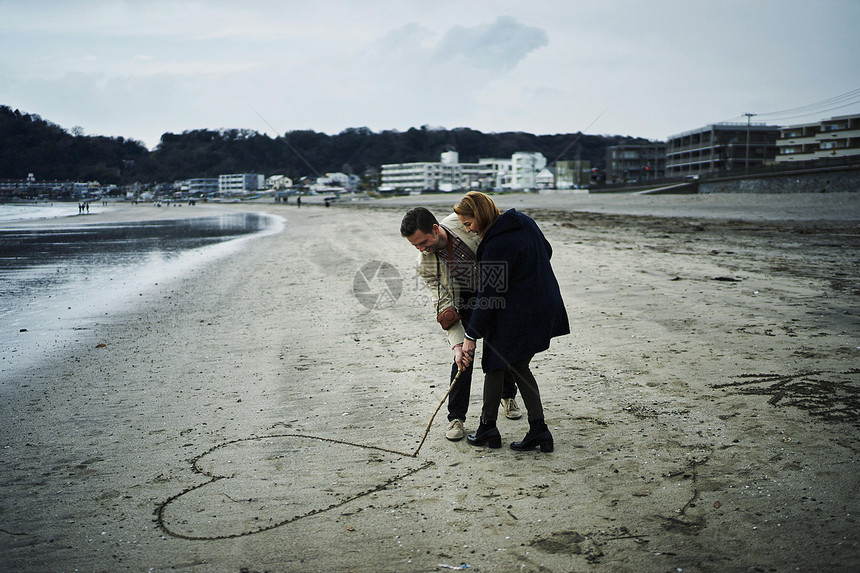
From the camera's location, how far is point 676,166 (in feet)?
297

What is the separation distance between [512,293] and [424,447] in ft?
4.49

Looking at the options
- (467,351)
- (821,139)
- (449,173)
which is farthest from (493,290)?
(449,173)

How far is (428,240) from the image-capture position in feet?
12.5

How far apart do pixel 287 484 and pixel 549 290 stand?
2.15 metres

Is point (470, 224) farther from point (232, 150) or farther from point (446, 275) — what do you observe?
point (232, 150)

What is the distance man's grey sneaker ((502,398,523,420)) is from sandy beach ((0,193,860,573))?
127 mm

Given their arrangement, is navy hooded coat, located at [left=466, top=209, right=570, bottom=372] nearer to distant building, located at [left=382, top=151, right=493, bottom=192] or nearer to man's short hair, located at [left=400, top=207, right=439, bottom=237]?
man's short hair, located at [left=400, top=207, right=439, bottom=237]

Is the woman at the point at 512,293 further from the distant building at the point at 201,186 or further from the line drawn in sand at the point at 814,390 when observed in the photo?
the distant building at the point at 201,186

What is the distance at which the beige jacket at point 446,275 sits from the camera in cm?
395

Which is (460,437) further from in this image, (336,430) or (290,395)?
(290,395)

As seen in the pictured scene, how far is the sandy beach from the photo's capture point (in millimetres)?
2971

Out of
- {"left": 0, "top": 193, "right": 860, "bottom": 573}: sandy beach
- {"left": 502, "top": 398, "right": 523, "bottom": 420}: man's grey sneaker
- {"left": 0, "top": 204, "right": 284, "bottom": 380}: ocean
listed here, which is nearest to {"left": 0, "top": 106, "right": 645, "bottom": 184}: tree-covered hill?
{"left": 0, "top": 204, "right": 284, "bottom": 380}: ocean

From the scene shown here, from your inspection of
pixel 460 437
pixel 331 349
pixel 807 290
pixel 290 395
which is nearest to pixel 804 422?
pixel 460 437

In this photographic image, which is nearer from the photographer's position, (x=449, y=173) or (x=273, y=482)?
(x=273, y=482)
